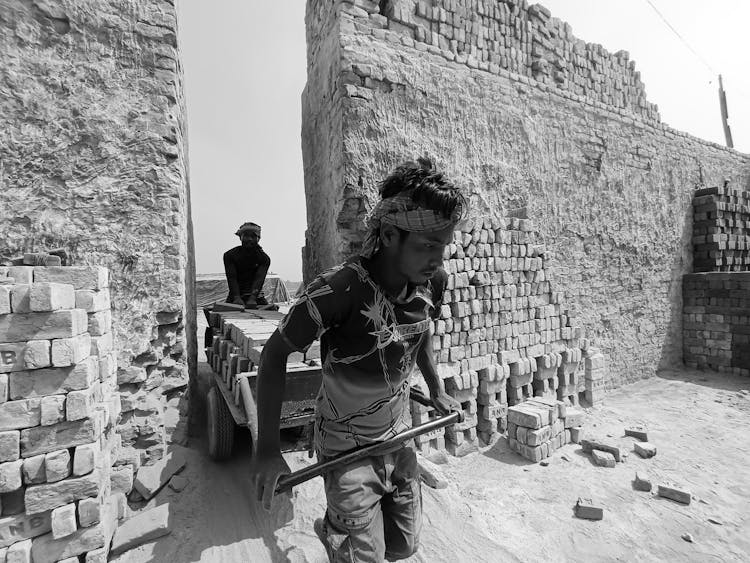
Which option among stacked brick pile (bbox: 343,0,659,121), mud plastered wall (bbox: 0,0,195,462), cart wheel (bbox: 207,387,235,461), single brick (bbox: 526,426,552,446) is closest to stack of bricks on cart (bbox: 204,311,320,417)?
cart wheel (bbox: 207,387,235,461)

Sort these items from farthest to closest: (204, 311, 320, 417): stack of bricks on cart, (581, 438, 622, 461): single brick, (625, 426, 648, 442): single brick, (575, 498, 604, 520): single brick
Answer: (625, 426, 648, 442): single brick < (581, 438, 622, 461): single brick < (575, 498, 604, 520): single brick < (204, 311, 320, 417): stack of bricks on cart

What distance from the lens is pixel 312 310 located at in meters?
1.52

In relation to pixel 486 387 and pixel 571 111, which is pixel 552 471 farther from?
pixel 571 111

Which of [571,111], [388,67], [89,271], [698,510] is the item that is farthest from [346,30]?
[698,510]

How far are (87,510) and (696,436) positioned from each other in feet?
26.2

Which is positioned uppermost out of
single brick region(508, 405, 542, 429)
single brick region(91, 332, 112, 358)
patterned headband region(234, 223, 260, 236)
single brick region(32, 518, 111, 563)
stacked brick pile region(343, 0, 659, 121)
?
stacked brick pile region(343, 0, 659, 121)

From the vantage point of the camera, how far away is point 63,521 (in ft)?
7.36

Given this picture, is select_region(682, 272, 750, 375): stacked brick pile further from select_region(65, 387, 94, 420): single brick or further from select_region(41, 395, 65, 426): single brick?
select_region(41, 395, 65, 426): single brick

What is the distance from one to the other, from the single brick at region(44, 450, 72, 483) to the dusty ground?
0.79 m

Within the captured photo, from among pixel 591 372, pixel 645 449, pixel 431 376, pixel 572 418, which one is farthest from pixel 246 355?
pixel 591 372

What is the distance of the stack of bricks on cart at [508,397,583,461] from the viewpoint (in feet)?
15.5

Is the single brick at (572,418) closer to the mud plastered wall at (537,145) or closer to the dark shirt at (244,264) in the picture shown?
the mud plastered wall at (537,145)

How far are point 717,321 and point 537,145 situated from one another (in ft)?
24.0

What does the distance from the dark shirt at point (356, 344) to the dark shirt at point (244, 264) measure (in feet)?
14.5
